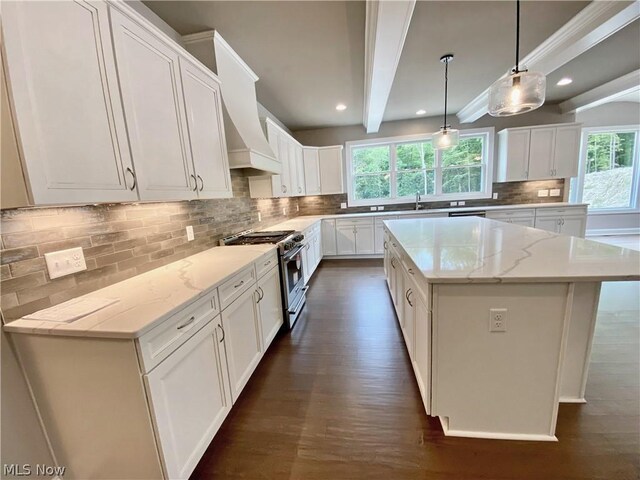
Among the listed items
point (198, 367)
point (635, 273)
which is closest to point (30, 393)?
point (198, 367)

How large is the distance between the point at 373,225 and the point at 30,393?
481 cm

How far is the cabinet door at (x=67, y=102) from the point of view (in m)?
0.93

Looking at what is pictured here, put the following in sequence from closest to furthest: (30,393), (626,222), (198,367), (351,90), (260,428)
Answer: (30,393)
(198,367)
(260,428)
(351,90)
(626,222)

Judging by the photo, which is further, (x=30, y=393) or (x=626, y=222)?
(x=626, y=222)

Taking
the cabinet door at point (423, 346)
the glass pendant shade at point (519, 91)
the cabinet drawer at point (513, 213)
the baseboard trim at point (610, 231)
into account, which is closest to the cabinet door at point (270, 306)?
the cabinet door at point (423, 346)

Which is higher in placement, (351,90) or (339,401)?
(351,90)

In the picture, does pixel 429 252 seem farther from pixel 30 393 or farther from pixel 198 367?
pixel 30 393

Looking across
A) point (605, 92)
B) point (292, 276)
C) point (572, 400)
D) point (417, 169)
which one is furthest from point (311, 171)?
point (605, 92)

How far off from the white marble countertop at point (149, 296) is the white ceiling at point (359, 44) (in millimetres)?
1850

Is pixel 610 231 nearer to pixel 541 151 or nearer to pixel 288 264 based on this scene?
pixel 541 151

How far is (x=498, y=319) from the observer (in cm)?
131

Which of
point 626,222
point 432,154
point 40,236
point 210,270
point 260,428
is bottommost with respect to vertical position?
point 260,428

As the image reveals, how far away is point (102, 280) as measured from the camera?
146 centimetres

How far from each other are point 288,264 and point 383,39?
2.15 metres
